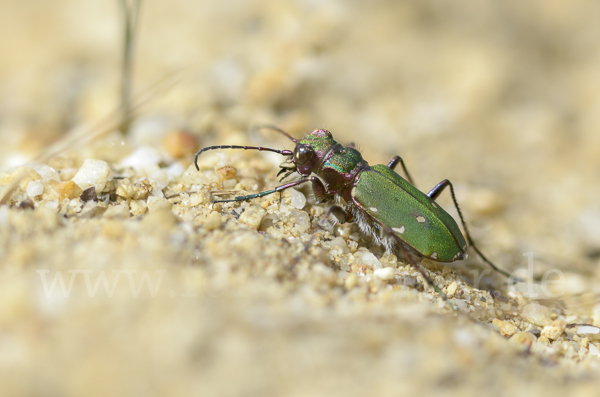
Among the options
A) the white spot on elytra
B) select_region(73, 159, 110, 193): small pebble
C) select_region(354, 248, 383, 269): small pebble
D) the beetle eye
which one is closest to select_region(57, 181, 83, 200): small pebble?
select_region(73, 159, 110, 193): small pebble

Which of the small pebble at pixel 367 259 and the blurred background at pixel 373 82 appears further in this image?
the blurred background at pixel 373 82

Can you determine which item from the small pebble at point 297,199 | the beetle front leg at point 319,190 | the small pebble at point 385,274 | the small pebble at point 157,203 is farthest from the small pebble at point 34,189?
the small pebble at point 385,274

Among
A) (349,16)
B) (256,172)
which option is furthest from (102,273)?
(349,16)

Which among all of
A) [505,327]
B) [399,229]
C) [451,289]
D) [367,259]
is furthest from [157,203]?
[505,327]

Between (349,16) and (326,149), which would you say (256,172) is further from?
(349,16)

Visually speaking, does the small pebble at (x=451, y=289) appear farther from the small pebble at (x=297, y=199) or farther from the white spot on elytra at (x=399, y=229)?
the small pebble at (x=297, y=199)

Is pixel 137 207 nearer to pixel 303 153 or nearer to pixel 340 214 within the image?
pixel 303 153

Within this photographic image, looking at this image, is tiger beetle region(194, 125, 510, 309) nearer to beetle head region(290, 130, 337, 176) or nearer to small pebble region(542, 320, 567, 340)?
beetle head region(290, 130, 337, 176)
